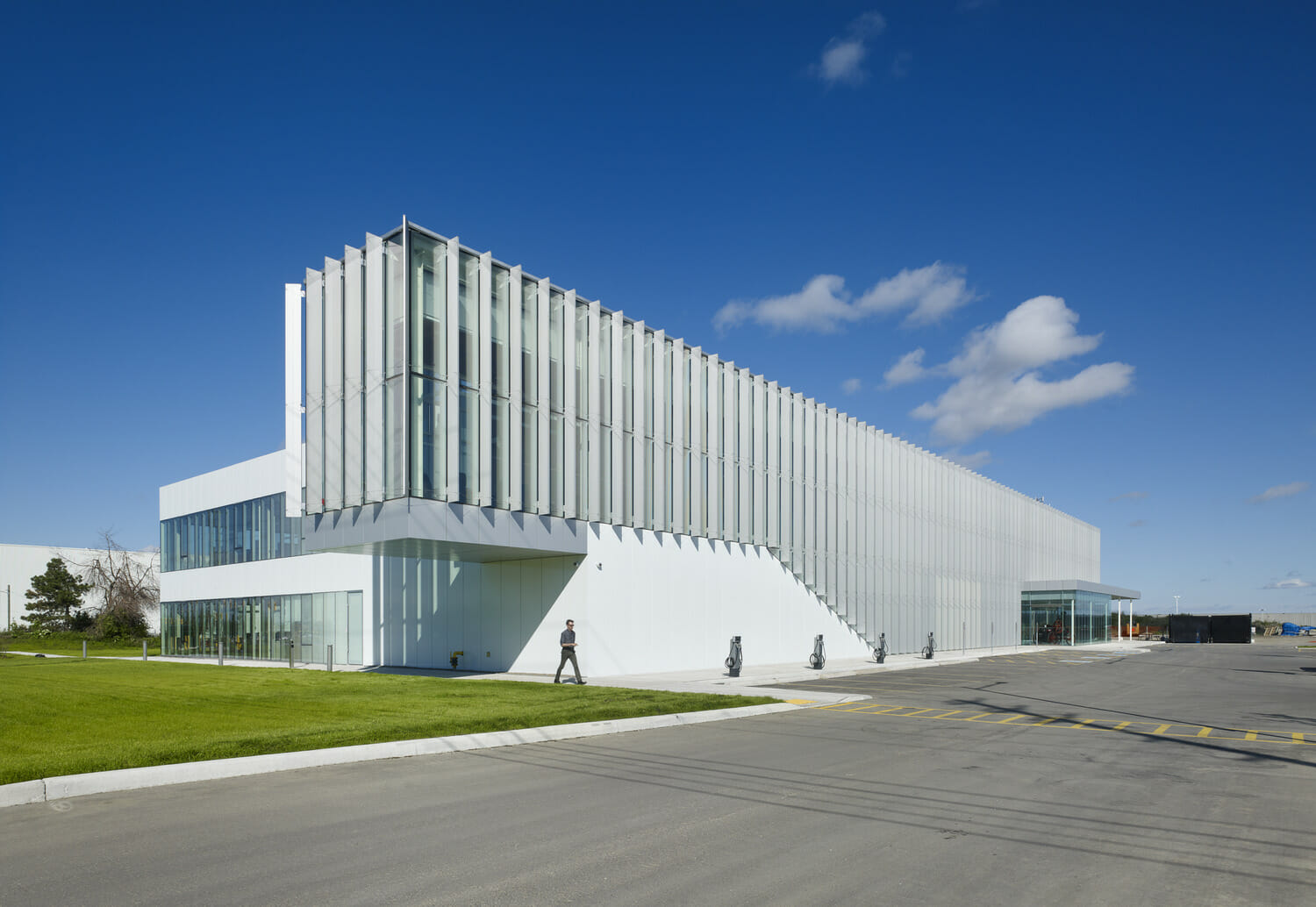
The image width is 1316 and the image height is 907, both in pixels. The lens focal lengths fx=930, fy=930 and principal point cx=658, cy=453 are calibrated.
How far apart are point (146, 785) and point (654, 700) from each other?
10100mm

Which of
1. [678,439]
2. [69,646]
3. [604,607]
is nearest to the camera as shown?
[604,607]

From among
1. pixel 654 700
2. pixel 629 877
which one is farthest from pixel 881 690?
pixel 629 877

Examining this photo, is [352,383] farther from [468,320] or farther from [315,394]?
[468,320]

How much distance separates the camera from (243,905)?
585 centimetres

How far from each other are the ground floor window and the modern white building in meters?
0.13

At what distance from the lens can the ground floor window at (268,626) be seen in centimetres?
3456

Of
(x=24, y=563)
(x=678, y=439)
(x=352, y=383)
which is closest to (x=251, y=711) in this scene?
(x=352, y=383)

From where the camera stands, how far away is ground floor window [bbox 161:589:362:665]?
113 ft

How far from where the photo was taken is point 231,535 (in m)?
41.3

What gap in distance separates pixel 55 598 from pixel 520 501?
63.8 m

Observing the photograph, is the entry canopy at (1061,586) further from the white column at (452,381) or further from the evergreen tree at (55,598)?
the evergreen tree at (55,598)

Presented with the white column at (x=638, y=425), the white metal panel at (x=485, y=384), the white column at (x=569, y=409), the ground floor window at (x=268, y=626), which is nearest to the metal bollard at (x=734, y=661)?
the white column at (x=638, y=425)

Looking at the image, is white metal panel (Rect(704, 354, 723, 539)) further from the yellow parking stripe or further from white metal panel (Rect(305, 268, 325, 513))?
white metal panel (Rect(305, 268, 325, 513))

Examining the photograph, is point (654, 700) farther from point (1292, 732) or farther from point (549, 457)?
point (1292, 732)
